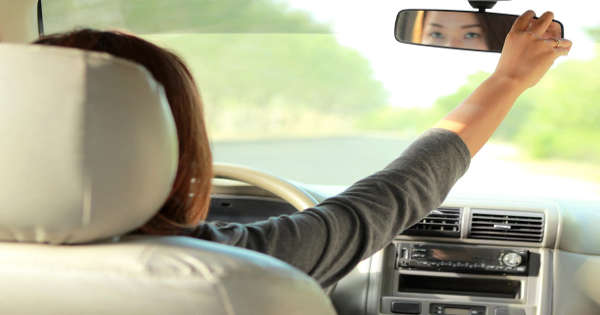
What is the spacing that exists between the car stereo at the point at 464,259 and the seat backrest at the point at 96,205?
8.93ft

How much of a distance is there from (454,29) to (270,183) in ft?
3.68

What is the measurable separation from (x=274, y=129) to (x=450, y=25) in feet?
45.4

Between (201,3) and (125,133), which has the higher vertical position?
(201,3)

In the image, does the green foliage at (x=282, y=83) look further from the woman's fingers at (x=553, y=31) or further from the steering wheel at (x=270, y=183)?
the woman's fingers at (x=553, y=31)

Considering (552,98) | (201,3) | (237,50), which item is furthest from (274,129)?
(201,3)

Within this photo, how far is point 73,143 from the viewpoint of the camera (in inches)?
45.3

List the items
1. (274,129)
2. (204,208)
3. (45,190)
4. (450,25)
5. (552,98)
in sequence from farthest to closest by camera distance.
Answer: (274,129)
(552,98)
(450,25)
(204,208)
(45,190)

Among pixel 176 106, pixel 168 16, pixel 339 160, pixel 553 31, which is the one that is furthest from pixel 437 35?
pixel 339 160

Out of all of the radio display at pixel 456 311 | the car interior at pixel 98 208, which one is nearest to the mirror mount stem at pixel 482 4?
the radio display at pixel 456 311

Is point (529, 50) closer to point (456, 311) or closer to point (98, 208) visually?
point (98, 208)

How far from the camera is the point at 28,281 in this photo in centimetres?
124

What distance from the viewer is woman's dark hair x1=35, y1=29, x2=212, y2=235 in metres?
1.43

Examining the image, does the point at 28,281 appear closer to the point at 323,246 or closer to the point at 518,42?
the point at 323,246

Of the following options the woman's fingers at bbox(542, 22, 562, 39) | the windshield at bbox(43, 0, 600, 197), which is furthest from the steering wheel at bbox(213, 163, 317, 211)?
the windshield at bbox(43, 0, 600, 197)
